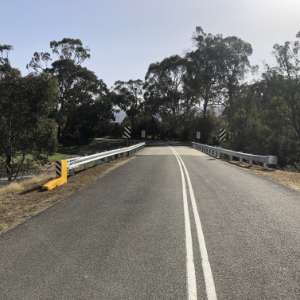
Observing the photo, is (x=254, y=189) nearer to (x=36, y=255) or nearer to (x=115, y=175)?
(x=115, y=175)

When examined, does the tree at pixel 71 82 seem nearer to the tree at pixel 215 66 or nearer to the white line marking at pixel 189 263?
the tree at pixel 215 66

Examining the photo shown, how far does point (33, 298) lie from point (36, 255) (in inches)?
67.6

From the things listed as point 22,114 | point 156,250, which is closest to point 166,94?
point 22,114

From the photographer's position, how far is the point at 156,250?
22.3 ft

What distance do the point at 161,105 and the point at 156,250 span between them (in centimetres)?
8597

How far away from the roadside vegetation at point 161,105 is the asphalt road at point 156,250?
2062 cm

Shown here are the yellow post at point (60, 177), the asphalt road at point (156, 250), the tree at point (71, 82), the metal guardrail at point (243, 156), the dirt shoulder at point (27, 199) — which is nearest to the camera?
the asphalt road at point (156, 250)

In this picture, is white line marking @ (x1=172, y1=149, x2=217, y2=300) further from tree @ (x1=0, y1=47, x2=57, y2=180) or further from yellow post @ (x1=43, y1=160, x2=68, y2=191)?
tree @ (x1=0, y1=47, x2=57, y2=180)

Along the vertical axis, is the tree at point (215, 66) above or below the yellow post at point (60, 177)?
above

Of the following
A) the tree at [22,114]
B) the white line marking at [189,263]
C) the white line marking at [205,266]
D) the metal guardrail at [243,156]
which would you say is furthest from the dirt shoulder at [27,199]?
the tree at [22,114]

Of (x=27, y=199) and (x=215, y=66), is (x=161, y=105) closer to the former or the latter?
(x=215, y=66)

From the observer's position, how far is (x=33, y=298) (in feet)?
15.9

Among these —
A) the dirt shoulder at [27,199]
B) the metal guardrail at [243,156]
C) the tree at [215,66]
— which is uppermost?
the tree at [215,66]

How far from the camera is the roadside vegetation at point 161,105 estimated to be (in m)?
31.0
